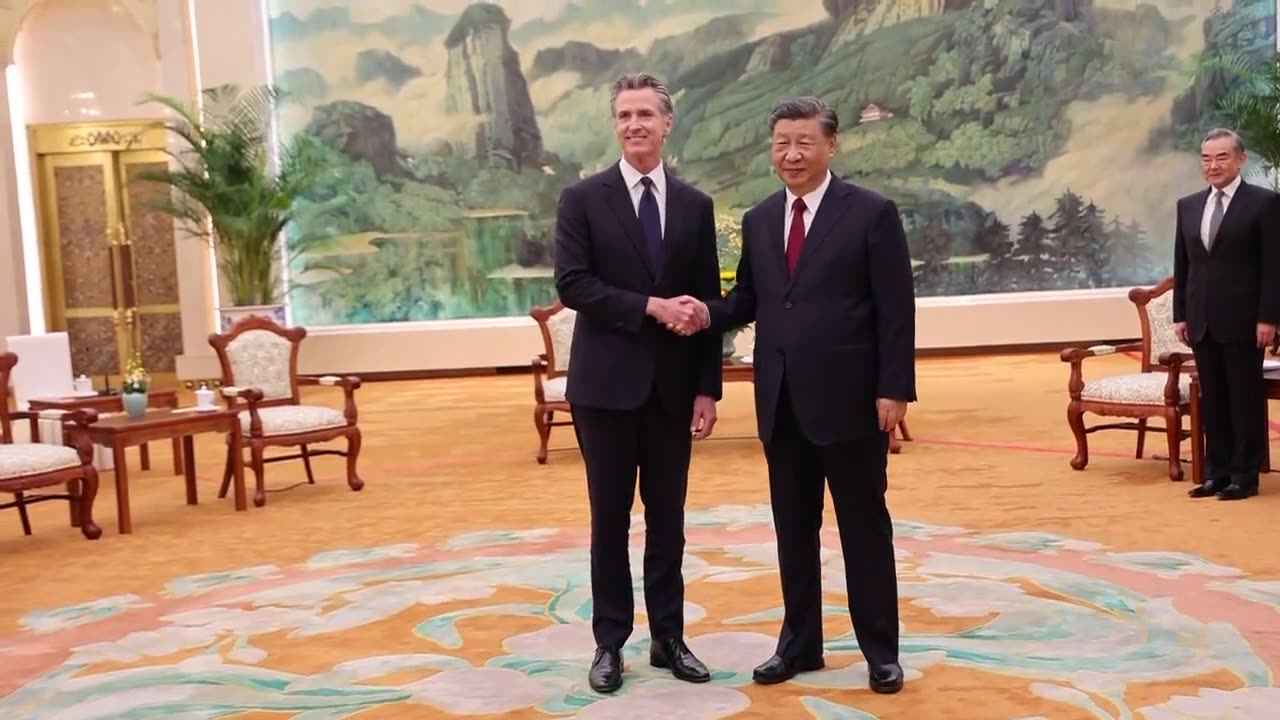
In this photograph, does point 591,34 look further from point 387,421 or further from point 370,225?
point 387,421

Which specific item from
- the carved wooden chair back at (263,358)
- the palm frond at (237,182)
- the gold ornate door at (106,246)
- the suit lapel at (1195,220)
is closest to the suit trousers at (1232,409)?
the suit lapel at (1195,220)

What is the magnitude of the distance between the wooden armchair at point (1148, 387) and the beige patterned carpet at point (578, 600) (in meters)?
0.21

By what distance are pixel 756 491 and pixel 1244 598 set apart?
2.75m

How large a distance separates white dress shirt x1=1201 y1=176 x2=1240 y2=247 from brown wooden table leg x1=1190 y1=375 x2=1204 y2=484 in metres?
0.74

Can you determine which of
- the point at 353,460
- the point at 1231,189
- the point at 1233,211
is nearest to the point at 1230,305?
the point at 1233,211

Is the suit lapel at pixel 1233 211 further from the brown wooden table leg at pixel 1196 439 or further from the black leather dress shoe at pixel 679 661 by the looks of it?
the black leather dress shoe at pixel 679 661

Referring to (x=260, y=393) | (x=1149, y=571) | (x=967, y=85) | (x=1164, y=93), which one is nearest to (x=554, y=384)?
(x=260, y=393)

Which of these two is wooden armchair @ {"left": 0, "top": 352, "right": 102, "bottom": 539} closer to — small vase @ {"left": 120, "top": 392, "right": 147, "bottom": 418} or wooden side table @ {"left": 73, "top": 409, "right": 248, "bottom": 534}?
wooden side table @ {"left": 73, "top": 409, "right": 248, "bottom": 534}

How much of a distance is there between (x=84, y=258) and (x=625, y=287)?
1209 cm

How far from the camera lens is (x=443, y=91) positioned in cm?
1354

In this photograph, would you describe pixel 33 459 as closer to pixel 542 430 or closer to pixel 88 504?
pixel 88 504

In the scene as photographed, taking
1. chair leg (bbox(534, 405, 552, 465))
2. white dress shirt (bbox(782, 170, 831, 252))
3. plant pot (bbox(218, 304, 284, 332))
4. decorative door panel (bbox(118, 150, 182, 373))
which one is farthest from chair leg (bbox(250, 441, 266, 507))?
decorative door panel (bbox(118, 150, 182, 373))

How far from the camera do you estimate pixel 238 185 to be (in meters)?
12.2

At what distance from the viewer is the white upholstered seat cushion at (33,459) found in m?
5.96
